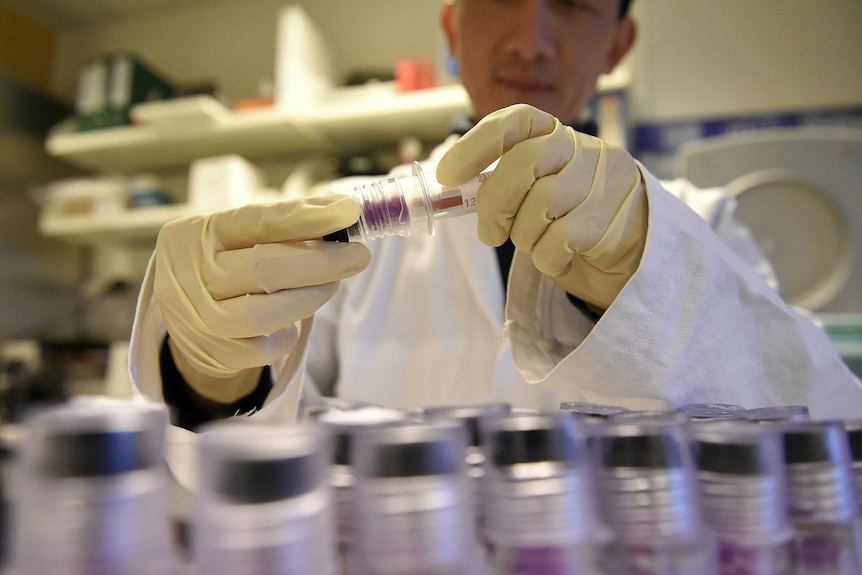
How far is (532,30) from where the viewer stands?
0.83 metres

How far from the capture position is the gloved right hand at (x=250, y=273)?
0.48 metres

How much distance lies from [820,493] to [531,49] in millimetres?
719

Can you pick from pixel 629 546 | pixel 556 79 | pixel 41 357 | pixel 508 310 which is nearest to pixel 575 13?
pixel 556 79

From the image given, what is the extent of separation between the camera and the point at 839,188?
1.27m

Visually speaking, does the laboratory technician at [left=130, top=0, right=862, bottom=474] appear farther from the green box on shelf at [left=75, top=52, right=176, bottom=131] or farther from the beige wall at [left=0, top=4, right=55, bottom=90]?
the beige wall at [left=0, top=4, right=55, bottom=90]

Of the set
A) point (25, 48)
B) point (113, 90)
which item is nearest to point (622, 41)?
point (113, 90)


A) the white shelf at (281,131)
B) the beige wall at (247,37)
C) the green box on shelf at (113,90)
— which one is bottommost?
the white shelf at (281,131)

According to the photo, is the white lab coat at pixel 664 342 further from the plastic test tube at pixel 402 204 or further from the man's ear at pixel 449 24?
the man's ear at pixel 449 24

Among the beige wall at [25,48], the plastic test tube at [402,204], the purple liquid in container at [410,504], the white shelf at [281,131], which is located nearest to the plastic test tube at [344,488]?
the purple liquid in container at [410,504]

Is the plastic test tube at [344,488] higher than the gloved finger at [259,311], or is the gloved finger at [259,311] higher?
the gloved finger at [259,311]

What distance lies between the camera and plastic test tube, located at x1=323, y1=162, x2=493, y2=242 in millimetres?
467

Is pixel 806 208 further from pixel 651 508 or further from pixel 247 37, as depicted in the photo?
pixel 247 37

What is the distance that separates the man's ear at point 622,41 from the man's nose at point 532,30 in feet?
0.85

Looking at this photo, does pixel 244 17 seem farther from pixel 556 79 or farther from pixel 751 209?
pixel 751 209
